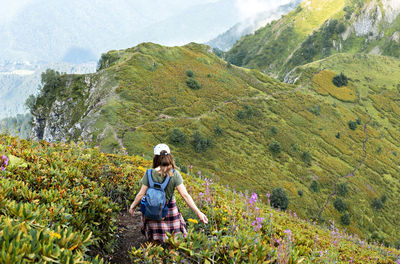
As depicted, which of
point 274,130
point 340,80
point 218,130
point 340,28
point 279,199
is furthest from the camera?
point 340,28

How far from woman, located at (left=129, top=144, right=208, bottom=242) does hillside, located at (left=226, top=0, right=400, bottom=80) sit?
15304cm

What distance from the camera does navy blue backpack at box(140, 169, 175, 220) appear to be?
466 centimetres

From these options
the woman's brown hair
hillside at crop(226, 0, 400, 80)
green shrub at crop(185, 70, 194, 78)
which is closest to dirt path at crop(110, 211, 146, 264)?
the woman's brown hair

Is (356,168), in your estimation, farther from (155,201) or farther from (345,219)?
(155,201)

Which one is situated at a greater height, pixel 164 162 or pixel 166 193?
pixel 164 162

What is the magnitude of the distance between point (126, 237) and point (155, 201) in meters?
2.33

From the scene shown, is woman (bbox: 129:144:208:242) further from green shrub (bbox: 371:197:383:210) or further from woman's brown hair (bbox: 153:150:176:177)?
green shrub (bbox: 371:197:383:210)

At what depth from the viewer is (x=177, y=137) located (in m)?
40.1

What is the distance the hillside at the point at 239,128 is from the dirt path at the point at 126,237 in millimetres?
26471

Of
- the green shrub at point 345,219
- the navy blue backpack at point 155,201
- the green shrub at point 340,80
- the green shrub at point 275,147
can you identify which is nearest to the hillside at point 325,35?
the green shrub at point 340,80

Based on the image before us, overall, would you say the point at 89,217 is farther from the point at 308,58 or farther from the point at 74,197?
the point at 308,58

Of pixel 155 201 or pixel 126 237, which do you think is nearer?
pixel 155 201

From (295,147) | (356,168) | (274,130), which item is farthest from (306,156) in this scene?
(356,168)

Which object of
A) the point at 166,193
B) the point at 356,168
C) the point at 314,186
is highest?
the point at 166,193
